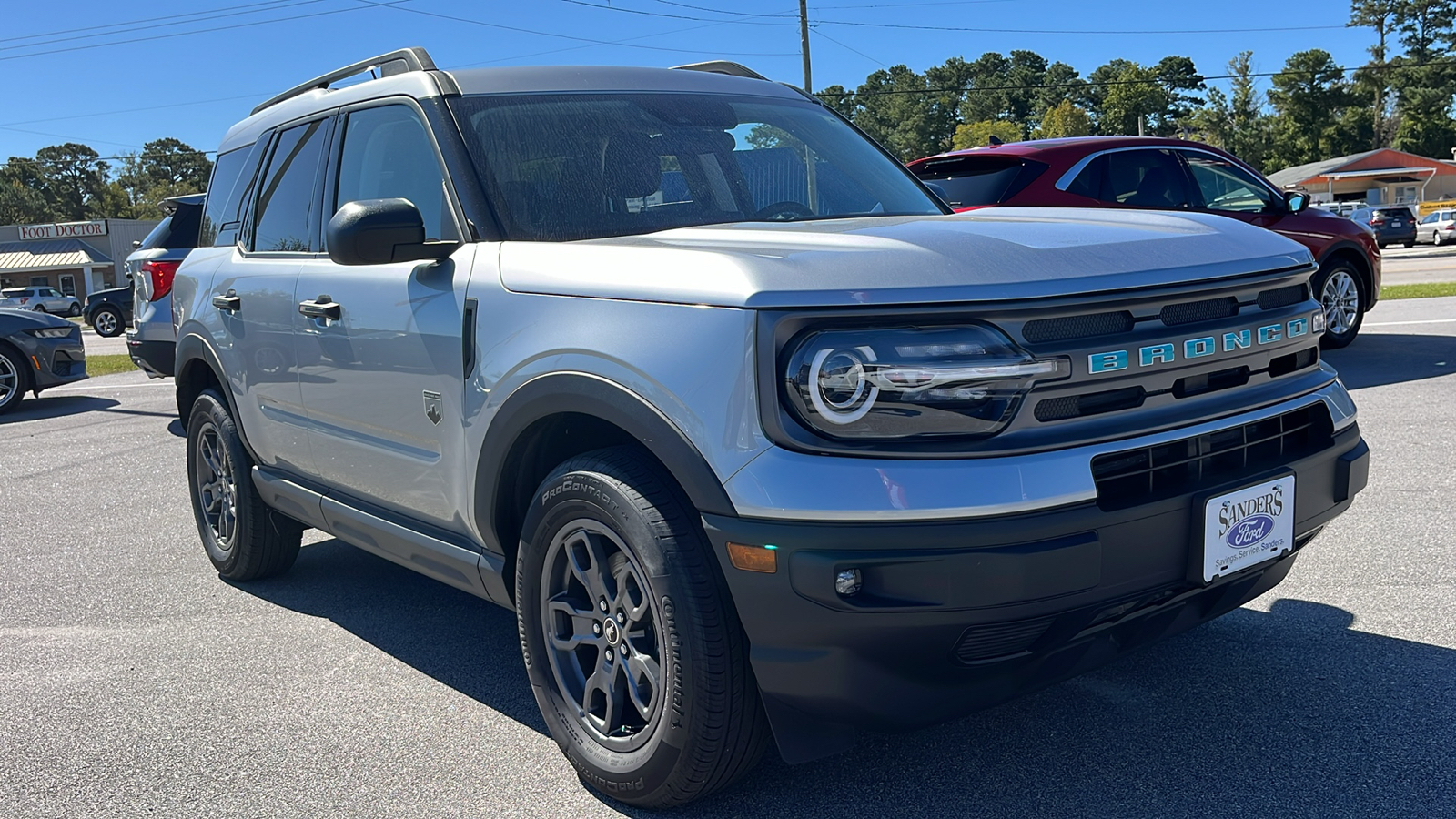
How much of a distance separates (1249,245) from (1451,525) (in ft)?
8.36

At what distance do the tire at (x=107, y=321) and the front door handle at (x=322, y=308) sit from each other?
29.9 m

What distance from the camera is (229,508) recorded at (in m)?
5.03

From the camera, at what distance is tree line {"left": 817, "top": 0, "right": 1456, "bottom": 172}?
307 ft

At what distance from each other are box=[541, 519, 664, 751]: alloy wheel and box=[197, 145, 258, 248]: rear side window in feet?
8.82

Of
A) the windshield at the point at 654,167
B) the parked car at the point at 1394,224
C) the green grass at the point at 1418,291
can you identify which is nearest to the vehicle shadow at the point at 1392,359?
the green grass at the point at 1418,291

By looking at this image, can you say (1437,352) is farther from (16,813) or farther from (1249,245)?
(16,813)

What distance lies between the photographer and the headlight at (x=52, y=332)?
39.2 ft

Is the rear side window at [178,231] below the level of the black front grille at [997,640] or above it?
above

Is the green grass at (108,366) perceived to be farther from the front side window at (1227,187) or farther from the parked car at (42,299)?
the parked car at (42,299)

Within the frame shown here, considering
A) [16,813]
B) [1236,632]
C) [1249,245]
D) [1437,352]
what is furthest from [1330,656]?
[1437,352]

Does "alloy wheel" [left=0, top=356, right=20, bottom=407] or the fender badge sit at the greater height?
the fender badge

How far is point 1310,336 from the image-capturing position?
3.05 metres

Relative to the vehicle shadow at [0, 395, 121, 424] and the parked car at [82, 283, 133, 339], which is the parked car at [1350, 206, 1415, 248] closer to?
the parked car at [82, 283, 133, 339]


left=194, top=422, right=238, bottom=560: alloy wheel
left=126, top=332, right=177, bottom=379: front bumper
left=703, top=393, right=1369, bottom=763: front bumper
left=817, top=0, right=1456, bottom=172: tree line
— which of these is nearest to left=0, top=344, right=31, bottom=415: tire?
left=126, top=332, right=177, bottom=379: front bumper
